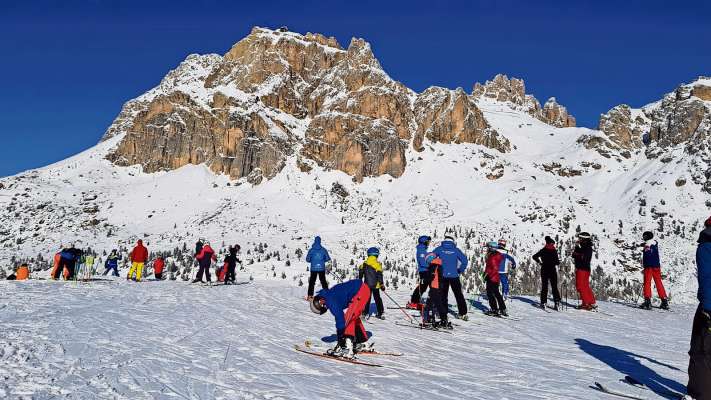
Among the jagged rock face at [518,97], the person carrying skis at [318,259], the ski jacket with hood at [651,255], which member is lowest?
the person carrying skis at [318,259]

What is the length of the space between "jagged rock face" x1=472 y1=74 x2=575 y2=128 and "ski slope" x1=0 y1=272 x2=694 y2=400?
338 ft

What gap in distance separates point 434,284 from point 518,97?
120 meters

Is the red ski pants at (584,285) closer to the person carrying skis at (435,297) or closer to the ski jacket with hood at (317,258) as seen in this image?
the person carrying skis at (435,297)

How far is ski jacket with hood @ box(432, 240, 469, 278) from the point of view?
11.7m

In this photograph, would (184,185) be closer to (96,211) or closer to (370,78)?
(96,211)

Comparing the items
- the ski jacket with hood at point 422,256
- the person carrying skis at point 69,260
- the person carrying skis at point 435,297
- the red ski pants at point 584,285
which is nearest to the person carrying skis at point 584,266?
the red ski pants at point 584,285

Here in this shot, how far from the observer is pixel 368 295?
852 cm

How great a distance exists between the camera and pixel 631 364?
8500mm

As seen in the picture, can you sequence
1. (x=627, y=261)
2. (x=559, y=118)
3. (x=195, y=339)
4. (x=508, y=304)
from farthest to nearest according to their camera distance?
(x=559, y=118) < (x=627, y=261) < (x=508, y=304) < (x=195, y=339)

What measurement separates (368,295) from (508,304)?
1005 centimetres

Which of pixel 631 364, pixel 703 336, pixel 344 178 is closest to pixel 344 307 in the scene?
pixel 703 336

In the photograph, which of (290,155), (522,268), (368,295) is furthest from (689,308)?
(290,155)

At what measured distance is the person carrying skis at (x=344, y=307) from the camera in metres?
8.23

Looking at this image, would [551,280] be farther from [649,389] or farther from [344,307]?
[344,307]
